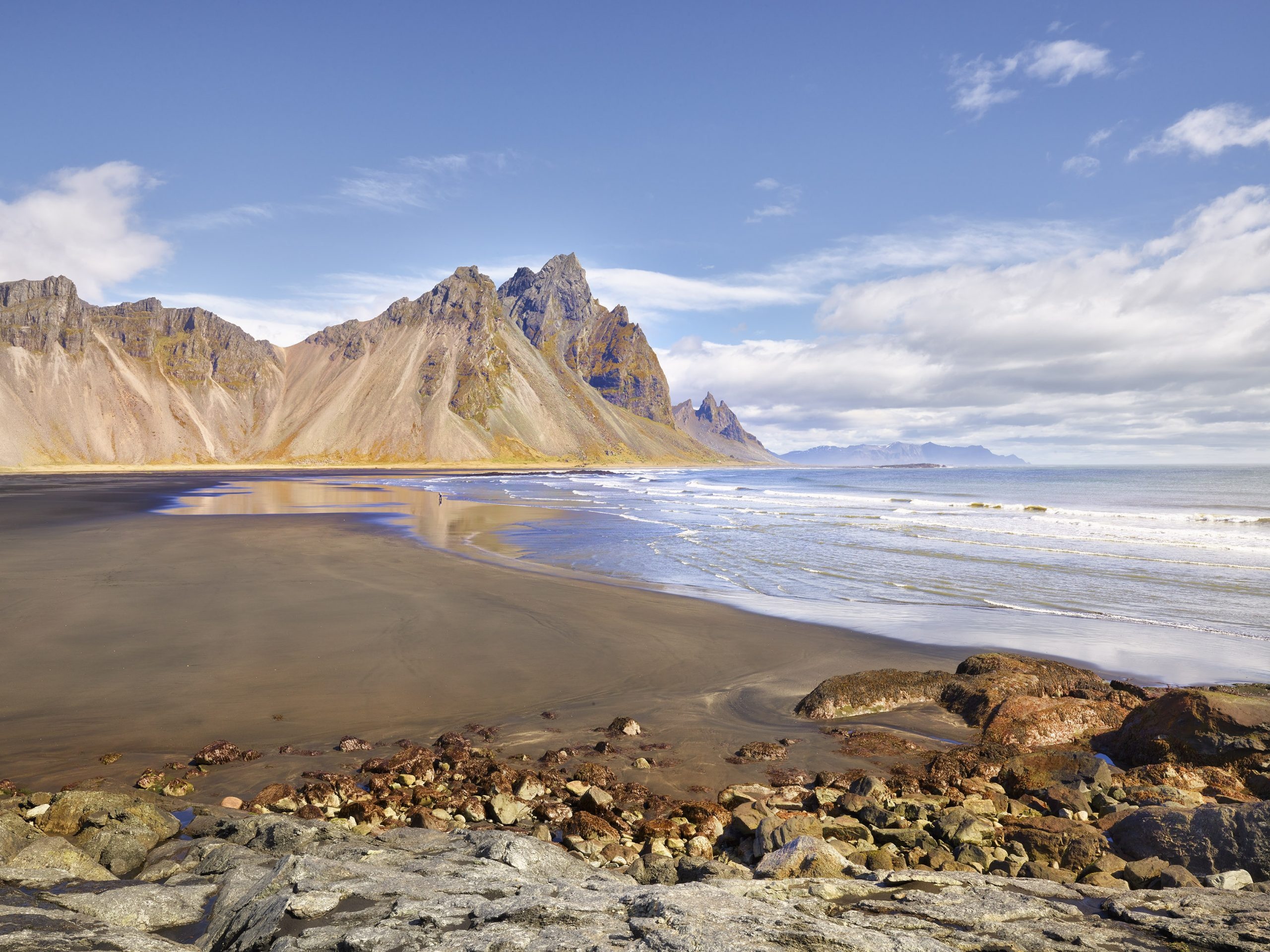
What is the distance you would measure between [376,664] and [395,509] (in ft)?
98.1

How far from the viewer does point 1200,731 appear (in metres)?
7.15

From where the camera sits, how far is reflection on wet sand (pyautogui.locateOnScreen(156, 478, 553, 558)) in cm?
2672

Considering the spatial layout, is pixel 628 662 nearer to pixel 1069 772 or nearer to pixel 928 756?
pixel 928 756

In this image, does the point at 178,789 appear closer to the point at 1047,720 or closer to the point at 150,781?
the point at 150,781

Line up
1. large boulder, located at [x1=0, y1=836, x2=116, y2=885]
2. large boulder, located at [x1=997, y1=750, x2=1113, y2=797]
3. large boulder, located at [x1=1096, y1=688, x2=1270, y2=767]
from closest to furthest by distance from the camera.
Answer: large boulder, located at [x1=0, y1=836, x2=116, y2=885] < large boulder, located at [x1=997, y1=750, x2=1113, y2=797] < large boulder, located at [x1=1096, y1=688, x2=1270, y2=767]

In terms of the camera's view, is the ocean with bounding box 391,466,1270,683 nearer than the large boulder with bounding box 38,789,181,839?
No

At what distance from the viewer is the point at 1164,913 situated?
152 inches

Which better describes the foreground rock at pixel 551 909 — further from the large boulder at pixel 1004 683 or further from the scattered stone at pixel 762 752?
the large boulder at pixel 1004 683

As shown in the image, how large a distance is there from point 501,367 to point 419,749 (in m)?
177

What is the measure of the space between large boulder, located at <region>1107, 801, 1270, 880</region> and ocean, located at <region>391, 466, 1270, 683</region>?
6.03m

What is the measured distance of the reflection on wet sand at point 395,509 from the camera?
26719mm

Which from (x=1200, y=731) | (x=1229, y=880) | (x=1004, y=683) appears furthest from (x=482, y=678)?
(x=1200, y=731)

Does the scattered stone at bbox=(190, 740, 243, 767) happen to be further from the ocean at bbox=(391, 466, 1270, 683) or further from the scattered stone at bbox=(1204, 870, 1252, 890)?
the ocean at bbox=(391, 466, 1270, 683)

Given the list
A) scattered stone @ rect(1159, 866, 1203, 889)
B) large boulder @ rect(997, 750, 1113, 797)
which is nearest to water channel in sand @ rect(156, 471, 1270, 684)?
large boulder @ rect(997, 750, 1113, 797)
